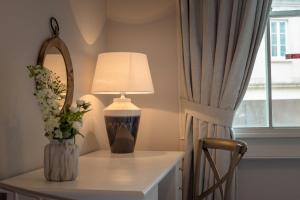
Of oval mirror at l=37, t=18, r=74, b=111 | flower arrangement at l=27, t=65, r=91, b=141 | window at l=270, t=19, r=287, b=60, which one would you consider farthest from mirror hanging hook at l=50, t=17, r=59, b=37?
window at l=270, t=19, r=287, b=60

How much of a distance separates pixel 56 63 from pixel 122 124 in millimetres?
564

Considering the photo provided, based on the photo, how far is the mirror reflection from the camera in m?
1.89

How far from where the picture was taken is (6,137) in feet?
5.09

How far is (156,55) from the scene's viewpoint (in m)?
2.82

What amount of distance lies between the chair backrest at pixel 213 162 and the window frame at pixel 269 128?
1.33 feet

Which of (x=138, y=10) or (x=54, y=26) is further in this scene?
(x=138, y=10)

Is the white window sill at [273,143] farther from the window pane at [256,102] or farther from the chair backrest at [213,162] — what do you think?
the chair backrest at [213,162]

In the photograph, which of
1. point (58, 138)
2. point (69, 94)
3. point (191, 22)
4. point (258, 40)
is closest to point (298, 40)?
point (258, 40)

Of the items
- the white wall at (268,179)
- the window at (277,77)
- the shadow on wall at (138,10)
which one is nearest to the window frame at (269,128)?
the window at (277,77)

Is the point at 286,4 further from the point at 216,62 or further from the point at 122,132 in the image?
the point at 122,132

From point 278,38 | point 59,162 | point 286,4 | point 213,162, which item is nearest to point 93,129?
point 213,162

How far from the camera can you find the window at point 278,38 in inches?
107

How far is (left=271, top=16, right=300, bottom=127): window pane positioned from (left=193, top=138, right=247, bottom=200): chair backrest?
629 millimetres

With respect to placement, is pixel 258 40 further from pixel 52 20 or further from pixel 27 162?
pixel 27 162
